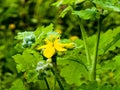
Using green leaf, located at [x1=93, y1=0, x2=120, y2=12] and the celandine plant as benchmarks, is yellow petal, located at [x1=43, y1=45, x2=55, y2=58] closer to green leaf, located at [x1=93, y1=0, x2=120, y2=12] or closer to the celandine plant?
the celandine plant

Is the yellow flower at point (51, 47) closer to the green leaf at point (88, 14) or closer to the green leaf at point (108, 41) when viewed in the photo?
the green leaf at point (88, 14)

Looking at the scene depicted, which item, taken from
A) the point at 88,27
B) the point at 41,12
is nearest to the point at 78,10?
the point at 88,27

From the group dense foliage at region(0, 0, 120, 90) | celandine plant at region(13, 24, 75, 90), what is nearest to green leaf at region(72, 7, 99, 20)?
dense foliage at region(0, 0, 120, 90)

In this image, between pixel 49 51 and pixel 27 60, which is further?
pixel 27 60

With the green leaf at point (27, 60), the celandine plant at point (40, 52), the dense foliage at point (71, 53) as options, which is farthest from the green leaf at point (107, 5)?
the green leaf at point (27, 60)

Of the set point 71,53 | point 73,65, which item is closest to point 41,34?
point 71,53

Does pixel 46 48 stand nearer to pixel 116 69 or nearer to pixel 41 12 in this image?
pixel 116 69

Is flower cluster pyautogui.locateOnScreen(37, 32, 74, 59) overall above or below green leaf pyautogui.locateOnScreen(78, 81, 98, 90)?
above

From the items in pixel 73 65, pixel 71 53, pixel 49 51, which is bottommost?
pixel 73 65

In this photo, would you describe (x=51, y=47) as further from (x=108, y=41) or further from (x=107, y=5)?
(x=108, y=41)
